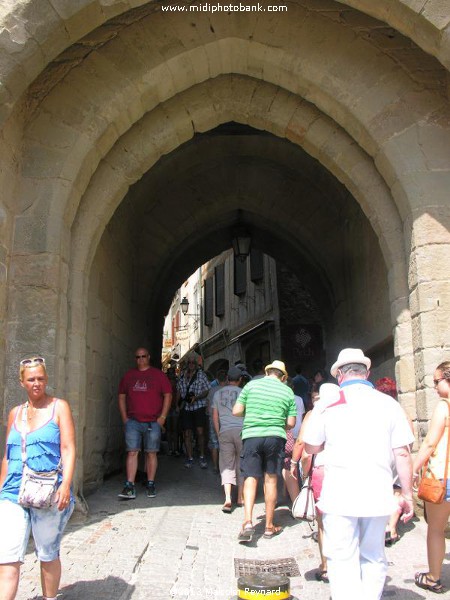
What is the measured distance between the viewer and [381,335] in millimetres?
6316

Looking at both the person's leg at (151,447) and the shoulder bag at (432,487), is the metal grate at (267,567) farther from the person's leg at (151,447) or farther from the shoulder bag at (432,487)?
the person's leg at (151,447)

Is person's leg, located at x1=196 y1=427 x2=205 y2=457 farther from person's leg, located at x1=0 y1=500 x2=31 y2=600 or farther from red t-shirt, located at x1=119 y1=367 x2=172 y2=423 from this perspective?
person's leg, located at x1=0 y1=500 x2=31 y2=600

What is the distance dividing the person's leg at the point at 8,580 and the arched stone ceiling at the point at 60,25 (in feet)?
9.36

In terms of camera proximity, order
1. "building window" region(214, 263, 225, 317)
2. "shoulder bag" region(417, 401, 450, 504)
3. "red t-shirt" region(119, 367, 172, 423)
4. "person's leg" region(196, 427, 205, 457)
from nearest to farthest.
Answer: "shoulder bag" region(417, 401, 450, 504) < "red t-shirt" region(119, 367, 172, 423) < "person's leg" region(196, 427, 205, 457) < "building window" region(214, 263, 225, 317)

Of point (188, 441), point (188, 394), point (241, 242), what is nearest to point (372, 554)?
point (188, 394)

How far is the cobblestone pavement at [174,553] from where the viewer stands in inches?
129

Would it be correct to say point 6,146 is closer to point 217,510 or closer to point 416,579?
point 217,510

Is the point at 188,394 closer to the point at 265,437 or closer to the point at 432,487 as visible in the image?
the point at 265,437

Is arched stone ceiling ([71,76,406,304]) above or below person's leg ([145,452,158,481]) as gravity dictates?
above

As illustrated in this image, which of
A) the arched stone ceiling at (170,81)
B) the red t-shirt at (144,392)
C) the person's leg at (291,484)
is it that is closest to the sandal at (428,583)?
the person's leg at (291,484)

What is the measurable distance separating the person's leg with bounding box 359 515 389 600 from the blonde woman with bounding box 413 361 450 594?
0.61 m

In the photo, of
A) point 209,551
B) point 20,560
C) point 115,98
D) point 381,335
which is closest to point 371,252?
point 381,335

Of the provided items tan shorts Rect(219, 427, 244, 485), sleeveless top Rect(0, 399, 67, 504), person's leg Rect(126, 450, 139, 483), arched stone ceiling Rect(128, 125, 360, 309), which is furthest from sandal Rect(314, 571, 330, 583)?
arched stone ceiling Rect(128, 125, 360, 309)

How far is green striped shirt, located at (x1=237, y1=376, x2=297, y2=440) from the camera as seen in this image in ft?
14.8
